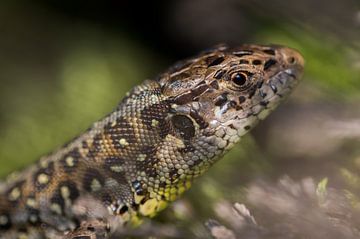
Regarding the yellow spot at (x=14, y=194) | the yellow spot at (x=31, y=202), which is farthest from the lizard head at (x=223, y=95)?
the yellow spot at (x=14, y=194)

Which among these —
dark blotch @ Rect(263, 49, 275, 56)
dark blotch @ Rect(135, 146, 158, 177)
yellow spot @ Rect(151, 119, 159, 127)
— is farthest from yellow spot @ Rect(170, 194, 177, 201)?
dark blotch @ Rect(263, 49, 275, 56)

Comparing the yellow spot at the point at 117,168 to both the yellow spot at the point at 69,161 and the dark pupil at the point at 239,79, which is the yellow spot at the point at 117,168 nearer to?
the yellow spot at the point at 69,161

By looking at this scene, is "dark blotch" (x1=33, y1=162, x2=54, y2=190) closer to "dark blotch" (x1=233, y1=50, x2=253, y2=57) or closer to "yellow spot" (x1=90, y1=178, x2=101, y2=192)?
"yellow spot" (x1=90, y1=178, x2=101, y2=192)

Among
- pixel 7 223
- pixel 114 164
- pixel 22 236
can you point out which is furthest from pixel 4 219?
pixel 114 164

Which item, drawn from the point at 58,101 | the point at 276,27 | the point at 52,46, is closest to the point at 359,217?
the point at 276,27

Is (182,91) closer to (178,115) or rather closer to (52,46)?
(178,115)

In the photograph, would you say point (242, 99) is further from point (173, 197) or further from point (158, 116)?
point (173, 197)
